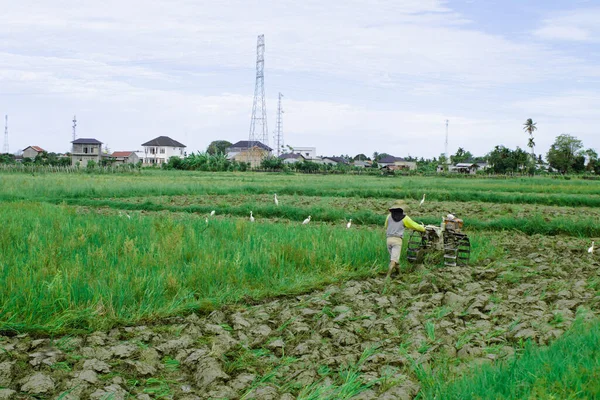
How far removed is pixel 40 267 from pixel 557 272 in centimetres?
703

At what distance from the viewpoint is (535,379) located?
3.73 meters

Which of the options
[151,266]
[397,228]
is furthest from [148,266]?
[397,228]

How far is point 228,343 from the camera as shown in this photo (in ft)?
16.5

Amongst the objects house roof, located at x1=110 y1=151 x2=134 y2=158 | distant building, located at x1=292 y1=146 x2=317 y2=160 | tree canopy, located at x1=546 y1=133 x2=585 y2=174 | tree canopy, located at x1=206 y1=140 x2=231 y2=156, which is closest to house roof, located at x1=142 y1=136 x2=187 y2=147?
house roof, located at x1=110 y1=151 x2=134 y2=158

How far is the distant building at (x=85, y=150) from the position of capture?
235ft

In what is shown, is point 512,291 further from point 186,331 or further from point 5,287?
point 5,287

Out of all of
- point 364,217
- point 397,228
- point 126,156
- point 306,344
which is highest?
point 126,156

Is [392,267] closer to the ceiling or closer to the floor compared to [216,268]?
closer to the floor

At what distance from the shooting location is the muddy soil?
13.8ft

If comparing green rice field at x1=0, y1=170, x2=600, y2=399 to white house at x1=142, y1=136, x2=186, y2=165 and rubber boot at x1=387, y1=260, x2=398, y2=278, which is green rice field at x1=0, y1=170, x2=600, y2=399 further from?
white house at x1=142, y1=136, x2=186, y2=165

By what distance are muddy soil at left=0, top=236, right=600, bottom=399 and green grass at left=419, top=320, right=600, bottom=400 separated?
1.31ft

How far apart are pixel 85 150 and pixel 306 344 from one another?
72.5 metres

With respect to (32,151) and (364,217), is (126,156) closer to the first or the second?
(32,151)

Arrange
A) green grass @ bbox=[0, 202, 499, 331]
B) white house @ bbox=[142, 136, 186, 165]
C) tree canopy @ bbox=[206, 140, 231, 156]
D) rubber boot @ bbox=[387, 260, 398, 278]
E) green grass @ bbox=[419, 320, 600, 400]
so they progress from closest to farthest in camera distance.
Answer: green grass @ bbox=[419, 320, 600, 400]
green grass @ bbox=[0, 202, 499, 331]
rubber boot @ bbox=[387, 260, 398, 278]
white house @ bbox=[142, 136, 186, 165]
tree canopy @ bbox=[206, 140, 231, 156]
